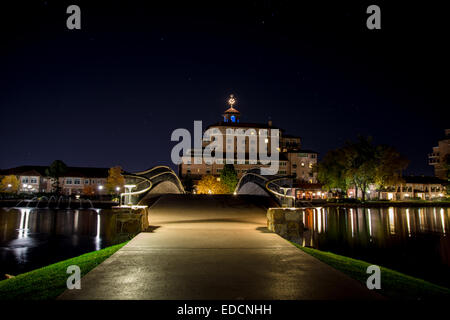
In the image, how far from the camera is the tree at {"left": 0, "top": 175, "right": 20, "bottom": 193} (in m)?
79.1

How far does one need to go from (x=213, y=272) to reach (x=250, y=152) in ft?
293

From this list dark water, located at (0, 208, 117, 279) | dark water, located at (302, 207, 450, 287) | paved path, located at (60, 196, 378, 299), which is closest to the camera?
paved path, located at (60, 196, 378, 299)

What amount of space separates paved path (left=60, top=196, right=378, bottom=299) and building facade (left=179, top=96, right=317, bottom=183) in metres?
74.8

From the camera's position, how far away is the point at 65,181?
89.9 metres

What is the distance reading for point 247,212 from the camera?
56.5 ft

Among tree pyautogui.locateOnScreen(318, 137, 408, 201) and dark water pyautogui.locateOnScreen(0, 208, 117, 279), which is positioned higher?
tree pyautogui.locateOnScreen(318, 137, 408, 201)

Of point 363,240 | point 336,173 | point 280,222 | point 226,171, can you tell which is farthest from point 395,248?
point 226,171

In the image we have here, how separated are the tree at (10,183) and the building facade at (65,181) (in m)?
5.18

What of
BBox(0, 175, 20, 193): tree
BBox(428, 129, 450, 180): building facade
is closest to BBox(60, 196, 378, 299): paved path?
BBox(0, 175, 20, 193): tree

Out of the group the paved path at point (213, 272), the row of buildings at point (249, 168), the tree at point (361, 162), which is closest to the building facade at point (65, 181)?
the row of buildings at point (249, 168)

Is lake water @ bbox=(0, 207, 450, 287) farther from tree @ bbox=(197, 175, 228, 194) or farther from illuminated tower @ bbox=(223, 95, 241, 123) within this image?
illuminated tower @ bbox=(223, 95, 241, 123)

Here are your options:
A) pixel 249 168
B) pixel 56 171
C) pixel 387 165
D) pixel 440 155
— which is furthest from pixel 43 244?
pixel 440 155
